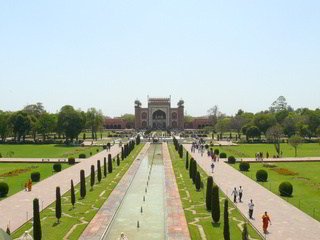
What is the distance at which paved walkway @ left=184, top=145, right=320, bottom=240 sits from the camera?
1661 centimetres

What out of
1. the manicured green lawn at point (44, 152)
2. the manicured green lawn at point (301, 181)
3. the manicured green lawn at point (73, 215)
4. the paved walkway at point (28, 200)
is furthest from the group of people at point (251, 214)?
the manicured green lawn at point (44, 152)

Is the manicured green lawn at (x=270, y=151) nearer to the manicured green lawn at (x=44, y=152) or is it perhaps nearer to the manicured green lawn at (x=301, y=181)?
the manicured green lawn at (x=301, y=181)

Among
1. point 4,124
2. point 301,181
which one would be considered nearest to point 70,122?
point 4,124

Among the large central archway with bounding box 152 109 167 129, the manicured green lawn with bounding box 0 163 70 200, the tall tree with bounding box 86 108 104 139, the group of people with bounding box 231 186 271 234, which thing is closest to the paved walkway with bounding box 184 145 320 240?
the group of people with bounding box 231 186 271 234

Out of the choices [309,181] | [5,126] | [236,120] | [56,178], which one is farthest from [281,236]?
[236,120]

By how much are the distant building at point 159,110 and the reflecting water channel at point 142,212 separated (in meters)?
93.6

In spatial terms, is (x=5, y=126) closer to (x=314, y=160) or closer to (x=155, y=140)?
(x=155, y=140)

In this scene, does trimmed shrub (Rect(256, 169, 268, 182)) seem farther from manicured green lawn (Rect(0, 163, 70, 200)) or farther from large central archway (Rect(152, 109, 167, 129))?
large central archway (Rect(152, 109, 167, 129))

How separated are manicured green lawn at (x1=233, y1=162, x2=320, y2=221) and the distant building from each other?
291 feet

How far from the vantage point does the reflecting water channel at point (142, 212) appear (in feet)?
57.1

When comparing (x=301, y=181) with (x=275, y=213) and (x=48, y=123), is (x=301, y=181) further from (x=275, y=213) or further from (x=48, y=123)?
(x=48, y=123)

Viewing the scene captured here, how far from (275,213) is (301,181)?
377 inches

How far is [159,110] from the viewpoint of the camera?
129 m

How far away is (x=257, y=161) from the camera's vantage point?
40750mm
